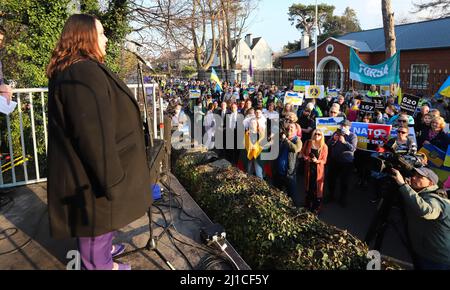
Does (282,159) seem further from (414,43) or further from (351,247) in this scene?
(414,43)

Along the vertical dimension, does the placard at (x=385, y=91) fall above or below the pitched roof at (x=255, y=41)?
below

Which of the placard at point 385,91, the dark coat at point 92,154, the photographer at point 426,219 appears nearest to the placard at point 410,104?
the placard at point 385,91

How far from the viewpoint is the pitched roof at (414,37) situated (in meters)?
22.8

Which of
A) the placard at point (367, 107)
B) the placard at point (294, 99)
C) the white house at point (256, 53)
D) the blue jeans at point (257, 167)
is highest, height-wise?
the white house at point (256, 53)

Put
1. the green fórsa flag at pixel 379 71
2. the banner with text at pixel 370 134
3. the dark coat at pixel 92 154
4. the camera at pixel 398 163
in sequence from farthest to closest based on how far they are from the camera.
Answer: the green fórsa flag at pixel 379 71 < the banner with text at pixel 370 134 < the camera at pixel 398 163 < the dark coat at pixel 92 154

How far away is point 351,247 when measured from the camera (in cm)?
272

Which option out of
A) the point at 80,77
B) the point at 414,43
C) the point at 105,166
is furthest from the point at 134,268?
the point at 414,43

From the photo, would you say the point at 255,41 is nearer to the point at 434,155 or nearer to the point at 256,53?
the point at 256,53

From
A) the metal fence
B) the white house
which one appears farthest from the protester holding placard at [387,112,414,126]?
the white house

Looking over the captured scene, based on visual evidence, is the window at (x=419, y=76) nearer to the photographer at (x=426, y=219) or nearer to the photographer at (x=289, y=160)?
the photographer at (x=289, y=160)

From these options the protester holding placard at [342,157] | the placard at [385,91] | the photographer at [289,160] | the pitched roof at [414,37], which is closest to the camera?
the photographer at [289,160]

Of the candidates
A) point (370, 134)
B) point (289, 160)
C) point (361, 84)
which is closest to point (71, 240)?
point (289, 160)

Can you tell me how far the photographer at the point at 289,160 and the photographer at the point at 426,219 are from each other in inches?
111

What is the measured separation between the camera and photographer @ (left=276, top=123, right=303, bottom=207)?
6.14m
